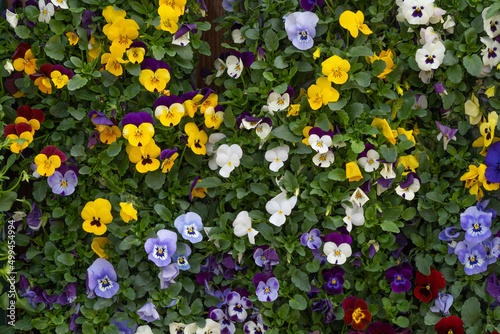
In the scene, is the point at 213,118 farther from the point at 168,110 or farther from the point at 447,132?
the point at 447,132

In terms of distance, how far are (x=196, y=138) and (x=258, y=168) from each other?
262 mm

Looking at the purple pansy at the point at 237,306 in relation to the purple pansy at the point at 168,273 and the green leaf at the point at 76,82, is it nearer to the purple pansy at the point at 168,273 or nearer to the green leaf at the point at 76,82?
the purple pansy at the point at 168,273

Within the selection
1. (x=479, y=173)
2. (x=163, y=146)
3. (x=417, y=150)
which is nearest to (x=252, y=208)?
(x=163, y=146)

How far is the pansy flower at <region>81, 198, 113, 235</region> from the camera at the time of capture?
1.90m

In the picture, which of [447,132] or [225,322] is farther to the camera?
[225,322]

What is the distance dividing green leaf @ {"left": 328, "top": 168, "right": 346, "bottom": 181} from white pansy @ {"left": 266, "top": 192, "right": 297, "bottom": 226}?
5.9 inches

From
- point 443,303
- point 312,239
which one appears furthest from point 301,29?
point 443,303

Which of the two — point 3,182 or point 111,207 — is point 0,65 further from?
point 111,207

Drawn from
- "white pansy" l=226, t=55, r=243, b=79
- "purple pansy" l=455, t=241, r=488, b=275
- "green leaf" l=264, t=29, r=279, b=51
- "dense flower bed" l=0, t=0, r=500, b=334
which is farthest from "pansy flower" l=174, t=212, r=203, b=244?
"purple pansy" l=455, t=241, r=488, b=275

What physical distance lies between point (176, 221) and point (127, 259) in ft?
0.83

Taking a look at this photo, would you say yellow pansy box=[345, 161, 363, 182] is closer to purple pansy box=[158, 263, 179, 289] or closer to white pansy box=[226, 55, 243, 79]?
white pansy box=[226, 55, 243, 79]

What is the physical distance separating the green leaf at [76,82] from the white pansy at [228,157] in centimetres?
54

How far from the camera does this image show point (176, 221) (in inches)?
75.7

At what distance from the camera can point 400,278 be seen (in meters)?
1.94
